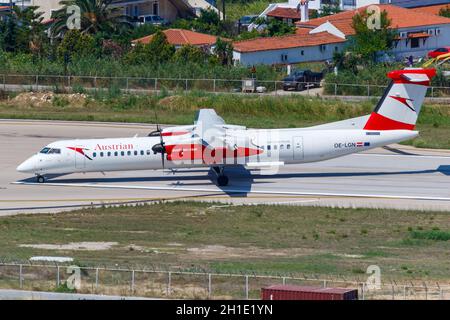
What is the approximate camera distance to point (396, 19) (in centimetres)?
10456

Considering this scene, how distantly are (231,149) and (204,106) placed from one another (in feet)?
83.9

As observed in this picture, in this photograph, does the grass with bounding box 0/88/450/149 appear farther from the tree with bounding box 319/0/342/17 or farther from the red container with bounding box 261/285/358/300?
the red container with bounding box 261/285/358/300

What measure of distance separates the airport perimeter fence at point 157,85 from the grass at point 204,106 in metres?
3.78

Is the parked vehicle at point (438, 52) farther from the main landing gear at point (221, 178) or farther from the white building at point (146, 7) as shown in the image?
the main landing gear at point (221, 178)

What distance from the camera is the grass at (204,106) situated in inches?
3012

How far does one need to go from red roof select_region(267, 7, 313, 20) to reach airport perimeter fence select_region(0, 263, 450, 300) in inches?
3330

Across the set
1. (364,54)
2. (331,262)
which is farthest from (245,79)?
(331,262)

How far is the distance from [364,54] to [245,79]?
13.4 meters

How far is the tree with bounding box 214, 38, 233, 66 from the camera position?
322 feet

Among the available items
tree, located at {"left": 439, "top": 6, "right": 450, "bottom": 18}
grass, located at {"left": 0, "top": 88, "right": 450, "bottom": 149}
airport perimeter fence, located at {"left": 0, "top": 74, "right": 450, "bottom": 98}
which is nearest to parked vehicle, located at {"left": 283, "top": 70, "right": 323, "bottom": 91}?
airport perimeter fence, located at {"left": 0, "top": 74, "right": 450, "bottom": 98}

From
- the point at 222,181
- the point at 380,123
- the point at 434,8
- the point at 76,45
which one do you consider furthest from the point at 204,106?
the point at 434,8

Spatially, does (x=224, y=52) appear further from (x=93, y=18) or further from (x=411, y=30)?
(x=411, y=30)

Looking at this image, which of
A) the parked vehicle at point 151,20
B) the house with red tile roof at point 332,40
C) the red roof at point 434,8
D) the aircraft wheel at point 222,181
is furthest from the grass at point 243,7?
the aircraft wheel at point 222,181

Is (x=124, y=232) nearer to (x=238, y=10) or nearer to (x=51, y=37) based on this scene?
(x=51, y=37)
